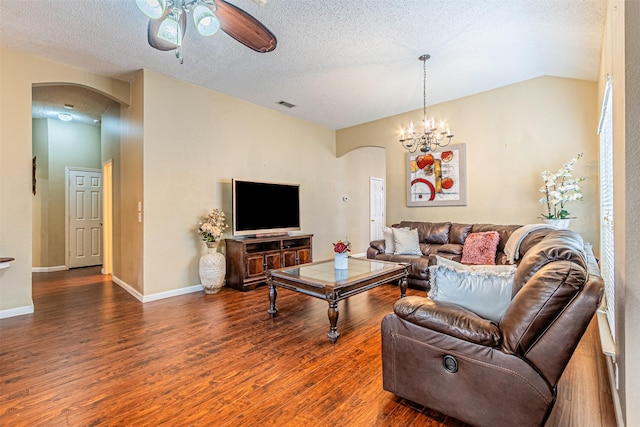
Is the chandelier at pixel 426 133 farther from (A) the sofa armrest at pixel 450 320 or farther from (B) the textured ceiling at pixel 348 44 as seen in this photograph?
(A) the sofa armrest at pixel 450 320

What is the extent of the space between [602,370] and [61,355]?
4098 millimetres

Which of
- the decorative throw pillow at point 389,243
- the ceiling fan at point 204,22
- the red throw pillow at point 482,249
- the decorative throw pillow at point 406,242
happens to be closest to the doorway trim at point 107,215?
the ceiling fan at point 204,22

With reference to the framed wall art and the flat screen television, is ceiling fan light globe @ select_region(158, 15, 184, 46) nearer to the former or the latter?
the flat screen television

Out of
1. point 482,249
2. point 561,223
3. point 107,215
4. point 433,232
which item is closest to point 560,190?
point 561,223

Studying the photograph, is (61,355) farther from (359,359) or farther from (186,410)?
(359,359)

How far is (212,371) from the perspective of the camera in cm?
220

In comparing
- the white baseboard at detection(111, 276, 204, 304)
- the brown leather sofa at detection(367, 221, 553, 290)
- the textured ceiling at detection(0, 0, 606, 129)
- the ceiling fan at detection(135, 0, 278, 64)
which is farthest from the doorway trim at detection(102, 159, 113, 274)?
the brown leather sofa at detection(367, 221, 553, 290)

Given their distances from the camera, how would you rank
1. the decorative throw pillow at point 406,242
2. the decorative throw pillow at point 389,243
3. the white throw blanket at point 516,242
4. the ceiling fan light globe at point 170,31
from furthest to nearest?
the decorative throw pillow at point 389,243 → the decorative throw pillow at point 406,242 → the white throw blanket at point 516,242 → the ceiling fan light globe at point 170,31

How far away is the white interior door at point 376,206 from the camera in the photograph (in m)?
8.23

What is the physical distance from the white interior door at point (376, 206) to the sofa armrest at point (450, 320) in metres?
6.47

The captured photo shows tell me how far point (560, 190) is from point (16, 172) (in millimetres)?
6409

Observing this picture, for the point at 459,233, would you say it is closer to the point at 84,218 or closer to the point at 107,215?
the point at 107,215

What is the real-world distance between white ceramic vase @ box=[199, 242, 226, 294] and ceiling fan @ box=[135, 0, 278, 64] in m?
2.66

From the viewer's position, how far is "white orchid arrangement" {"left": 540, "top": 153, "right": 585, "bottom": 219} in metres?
3.81
